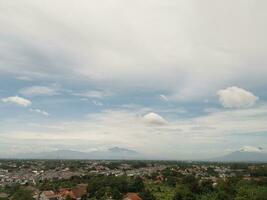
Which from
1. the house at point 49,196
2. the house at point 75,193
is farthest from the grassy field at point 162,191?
the house at point 49,196

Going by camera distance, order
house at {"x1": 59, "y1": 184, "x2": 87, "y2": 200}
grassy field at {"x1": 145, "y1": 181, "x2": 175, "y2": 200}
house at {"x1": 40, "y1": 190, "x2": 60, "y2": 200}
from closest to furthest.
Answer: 1. house at {"x1": 40, "y1": 190, "x2": 60, "y2": 200}
2. grassy field at {"x1": 145, "y1": 181, "x2": 175, "y2": 200}
3. house at {"x1": 59, "y1": 184, "x2": 87, "y2": 200}

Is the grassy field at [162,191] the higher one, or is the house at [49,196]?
the grassy field at [162,191]

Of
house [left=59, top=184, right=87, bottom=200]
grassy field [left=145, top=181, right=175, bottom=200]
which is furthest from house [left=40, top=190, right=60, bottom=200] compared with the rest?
grassy field [left=145, top=181, right=175, bottom=200]

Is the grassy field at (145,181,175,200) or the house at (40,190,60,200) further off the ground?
the grassy field at (145,181,175,200)

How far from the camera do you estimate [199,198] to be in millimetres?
66750

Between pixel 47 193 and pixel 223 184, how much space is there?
34234 mm

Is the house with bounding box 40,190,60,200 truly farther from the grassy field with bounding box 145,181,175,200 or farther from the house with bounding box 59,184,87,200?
the grassy field with bounding box 145,181,175,200

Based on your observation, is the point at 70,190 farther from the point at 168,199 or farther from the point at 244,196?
the point at 244,196

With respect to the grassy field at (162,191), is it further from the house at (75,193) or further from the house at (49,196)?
the house at (49,196)

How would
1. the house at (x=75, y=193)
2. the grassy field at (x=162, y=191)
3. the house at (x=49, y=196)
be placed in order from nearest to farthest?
the house at (x=49, y=196), the grassy field at (x=162, y=191), the house at (x=75, y=193)

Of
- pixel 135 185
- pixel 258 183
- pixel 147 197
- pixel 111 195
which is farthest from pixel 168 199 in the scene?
pixel 258 183

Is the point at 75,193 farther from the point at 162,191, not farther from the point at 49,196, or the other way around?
the point at 162,191

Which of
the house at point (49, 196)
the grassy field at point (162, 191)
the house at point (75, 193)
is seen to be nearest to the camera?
the house at point (49, 196)

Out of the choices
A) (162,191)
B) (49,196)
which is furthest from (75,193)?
(162,191)
